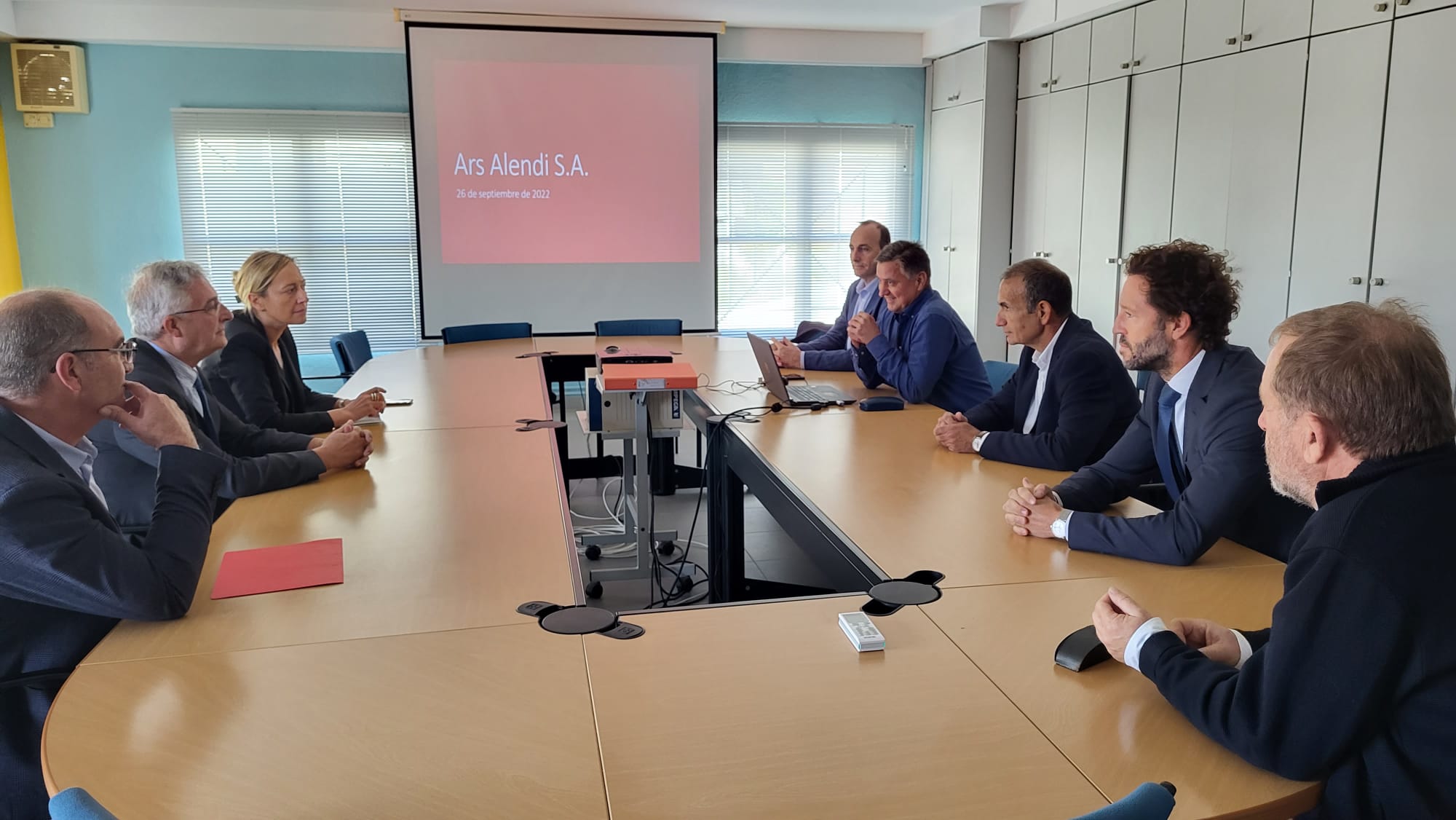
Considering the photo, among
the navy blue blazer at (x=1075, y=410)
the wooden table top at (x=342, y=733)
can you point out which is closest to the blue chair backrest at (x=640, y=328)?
the navy blue blazer at (x=1075, y=410)

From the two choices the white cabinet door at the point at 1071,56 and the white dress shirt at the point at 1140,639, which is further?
the white cabinet door at the point at 1071,56

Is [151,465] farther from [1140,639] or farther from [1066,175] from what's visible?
[1066,175]

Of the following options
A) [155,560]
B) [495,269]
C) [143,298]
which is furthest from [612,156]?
[155,560]

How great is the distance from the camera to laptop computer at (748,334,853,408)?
3.49 metres

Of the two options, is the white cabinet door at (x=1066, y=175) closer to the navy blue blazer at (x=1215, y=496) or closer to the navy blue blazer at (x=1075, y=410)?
the navy blue blazer at (x=1075, y=410)

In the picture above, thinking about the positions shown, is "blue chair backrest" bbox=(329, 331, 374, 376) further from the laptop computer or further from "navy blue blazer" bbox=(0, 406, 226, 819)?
"navy blue blazer" bbox=(0, 406, 226, 819)

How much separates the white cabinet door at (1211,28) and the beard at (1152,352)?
3.34 meters

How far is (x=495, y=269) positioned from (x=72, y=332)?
5.25 metres

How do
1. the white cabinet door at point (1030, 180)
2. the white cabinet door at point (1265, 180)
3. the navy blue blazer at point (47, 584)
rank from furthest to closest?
the white cabinet door at point (1030, 180) → the white cabinet door at point (1265, 180) → the navy blue blazer at point (47, 584)

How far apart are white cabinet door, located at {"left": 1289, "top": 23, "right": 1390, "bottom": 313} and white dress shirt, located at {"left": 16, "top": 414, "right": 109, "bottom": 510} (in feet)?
14.6

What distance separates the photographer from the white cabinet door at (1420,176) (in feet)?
12.2

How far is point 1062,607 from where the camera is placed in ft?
5.49

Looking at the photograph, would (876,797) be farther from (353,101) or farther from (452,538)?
(353,101)

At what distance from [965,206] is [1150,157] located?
1.79 meters
